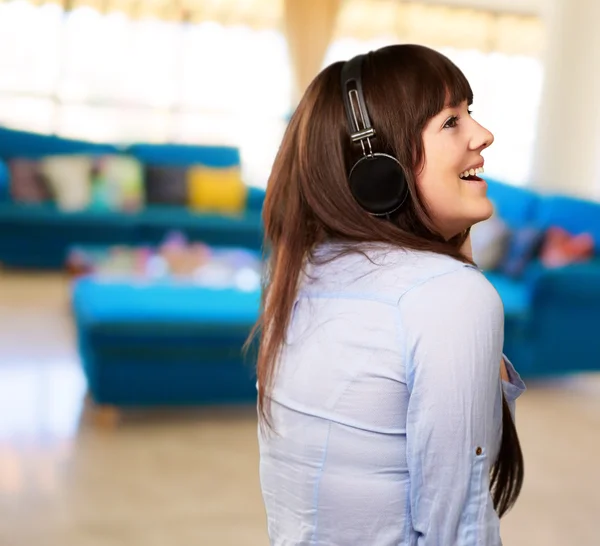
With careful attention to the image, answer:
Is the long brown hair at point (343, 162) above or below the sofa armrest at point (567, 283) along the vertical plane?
above

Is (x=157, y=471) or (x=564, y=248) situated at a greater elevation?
(x=564, y=248)

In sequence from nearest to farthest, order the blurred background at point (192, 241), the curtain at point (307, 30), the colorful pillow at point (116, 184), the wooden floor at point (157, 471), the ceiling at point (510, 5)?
the wooden floor at point (157, 471)
the blurred background at point (192, 241)
the colorful pillow at point (116, 184)
the curtain at point (307, 30)
the ceiling at point (510, 5)

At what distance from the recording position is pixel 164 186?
697 cm

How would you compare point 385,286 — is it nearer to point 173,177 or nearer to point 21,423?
point 21,423

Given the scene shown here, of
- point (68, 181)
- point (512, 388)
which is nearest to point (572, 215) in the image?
point (68, 181)

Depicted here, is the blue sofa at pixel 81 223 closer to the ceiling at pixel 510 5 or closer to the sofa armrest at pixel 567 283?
the sofa armrest at pixel 567 283

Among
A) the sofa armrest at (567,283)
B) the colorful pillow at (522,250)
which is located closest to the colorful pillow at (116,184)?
the colorful pillow at (522,250)

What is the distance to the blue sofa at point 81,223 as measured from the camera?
20.7 feet

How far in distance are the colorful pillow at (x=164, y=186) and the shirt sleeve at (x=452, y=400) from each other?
6162mm

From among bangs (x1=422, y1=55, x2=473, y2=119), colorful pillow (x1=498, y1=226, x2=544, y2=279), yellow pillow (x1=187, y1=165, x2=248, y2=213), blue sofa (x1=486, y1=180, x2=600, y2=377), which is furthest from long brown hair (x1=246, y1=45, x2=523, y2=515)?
yellow pillow (x1=187, y1=165, x2=248, y2=213)

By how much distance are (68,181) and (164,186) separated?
2.52 ft

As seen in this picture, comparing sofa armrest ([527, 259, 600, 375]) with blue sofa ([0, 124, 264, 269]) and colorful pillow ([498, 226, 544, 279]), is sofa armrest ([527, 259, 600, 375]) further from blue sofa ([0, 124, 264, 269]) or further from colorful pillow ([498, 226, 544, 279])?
blue sofa ([0, 124, 264, 269])

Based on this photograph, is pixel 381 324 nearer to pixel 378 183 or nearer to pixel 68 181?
pixel 378 183

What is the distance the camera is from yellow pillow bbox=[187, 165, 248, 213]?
7.05 metres
